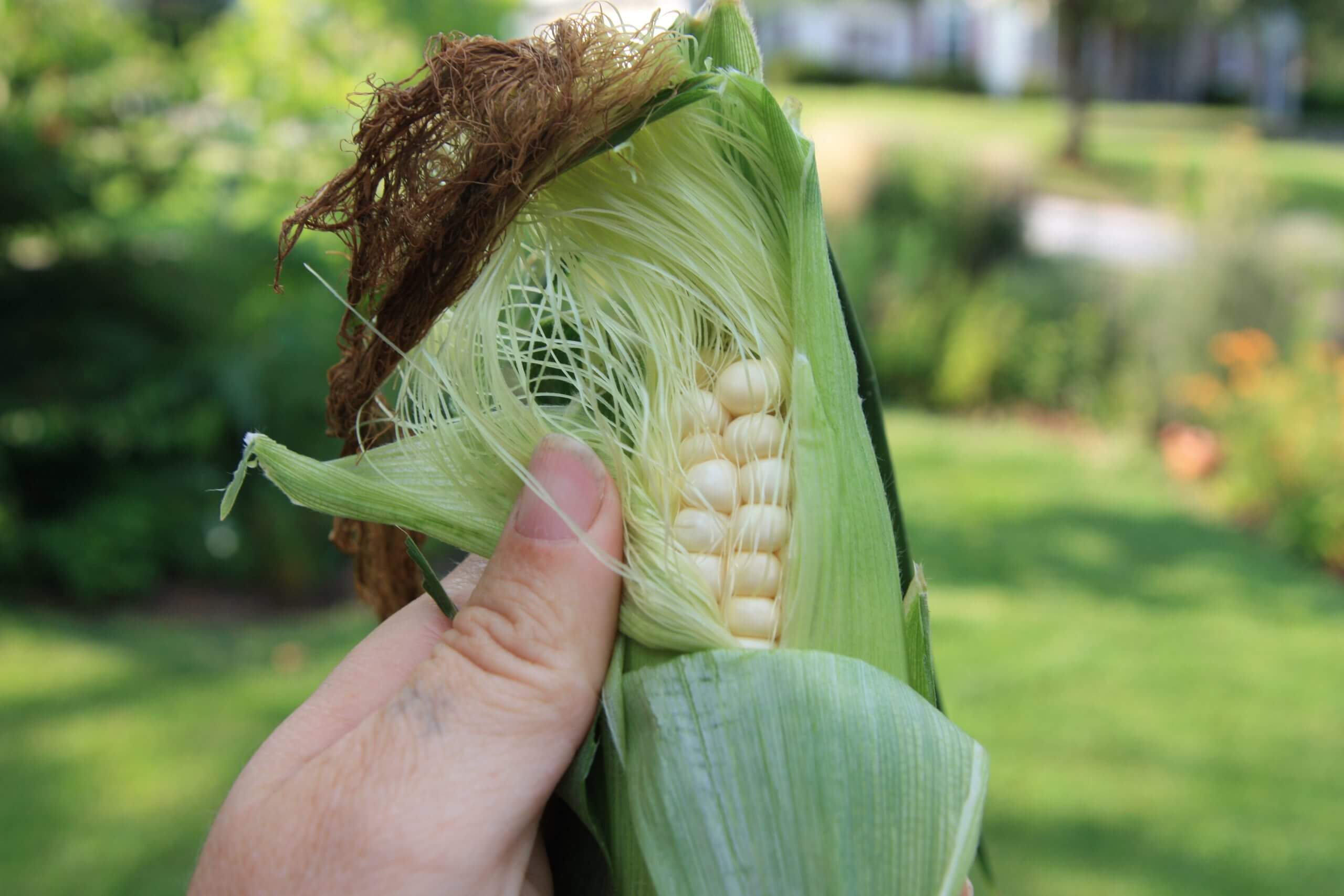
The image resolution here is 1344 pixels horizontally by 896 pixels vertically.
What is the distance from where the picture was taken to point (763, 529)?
1291mm

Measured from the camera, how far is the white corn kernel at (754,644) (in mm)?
1246

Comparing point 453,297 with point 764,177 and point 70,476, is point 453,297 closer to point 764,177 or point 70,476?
point 764,177

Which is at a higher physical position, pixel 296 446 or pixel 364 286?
pixel 364 286

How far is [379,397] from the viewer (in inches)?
57.7

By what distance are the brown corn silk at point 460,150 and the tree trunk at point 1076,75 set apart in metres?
25.9

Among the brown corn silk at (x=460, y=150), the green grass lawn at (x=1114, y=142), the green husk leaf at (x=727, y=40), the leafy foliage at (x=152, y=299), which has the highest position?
the green husk leaf at (x=727, y=40)

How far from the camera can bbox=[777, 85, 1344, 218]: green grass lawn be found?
450 inches

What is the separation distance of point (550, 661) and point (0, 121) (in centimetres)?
554

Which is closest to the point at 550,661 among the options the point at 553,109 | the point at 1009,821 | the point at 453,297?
the point at 453,297

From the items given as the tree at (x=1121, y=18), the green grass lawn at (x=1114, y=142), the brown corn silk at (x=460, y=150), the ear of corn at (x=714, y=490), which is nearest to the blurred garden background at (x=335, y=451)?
the green grass lawn at (x=1114, y=142)

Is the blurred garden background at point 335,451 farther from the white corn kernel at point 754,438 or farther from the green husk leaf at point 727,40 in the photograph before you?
the green husk leaf at point 727,40

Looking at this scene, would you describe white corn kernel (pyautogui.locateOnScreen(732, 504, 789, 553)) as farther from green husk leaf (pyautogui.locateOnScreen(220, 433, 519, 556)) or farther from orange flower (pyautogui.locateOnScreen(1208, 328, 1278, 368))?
orange flower (pyautogui.locateOnScreen(1208, 328, 1278, 368))

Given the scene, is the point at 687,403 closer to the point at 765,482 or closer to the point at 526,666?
the point at 765,482

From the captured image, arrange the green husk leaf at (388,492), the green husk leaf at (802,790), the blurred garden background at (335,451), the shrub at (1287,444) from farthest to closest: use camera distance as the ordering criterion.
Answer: the shrub at (1287,444)
the blurred garden background at (335,451)
the green husk leaf at (388,492)
the green husk leaf at (802,790)
